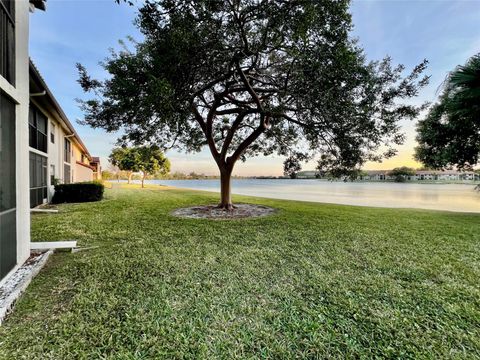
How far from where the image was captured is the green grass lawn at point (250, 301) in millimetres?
2295

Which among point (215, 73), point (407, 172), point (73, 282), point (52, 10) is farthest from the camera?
point (407, 172)

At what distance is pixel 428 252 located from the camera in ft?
17.5

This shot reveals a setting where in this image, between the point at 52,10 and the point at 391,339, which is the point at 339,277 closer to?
the point at 391,339

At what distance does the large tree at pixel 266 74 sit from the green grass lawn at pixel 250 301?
3.66 metres

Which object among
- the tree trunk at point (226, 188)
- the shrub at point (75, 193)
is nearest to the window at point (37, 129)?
the shrub at point (75, 193)

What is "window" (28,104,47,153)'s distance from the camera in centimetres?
1017

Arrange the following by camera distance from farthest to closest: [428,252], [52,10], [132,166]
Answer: [132,166] < [52,10] < [428,252]

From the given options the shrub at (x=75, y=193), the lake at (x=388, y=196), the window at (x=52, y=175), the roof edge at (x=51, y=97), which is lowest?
the lake at (x=388, y=196)

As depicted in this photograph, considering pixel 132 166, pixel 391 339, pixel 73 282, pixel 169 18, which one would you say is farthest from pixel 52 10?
pixel 132 166

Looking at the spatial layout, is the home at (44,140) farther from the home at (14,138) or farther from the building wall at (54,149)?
the home at (14,138)

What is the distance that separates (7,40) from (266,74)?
6.92m

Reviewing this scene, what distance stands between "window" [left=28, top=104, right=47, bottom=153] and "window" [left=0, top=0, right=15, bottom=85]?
738 cm

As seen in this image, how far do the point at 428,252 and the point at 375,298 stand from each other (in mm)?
3133

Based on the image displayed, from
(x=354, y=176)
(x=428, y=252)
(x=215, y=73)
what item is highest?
(x=215, y=73)
